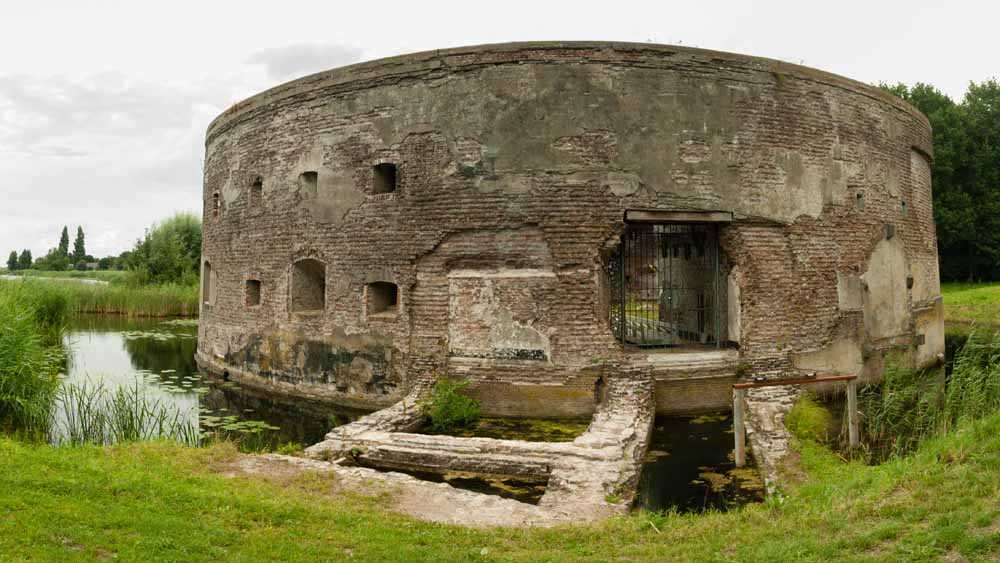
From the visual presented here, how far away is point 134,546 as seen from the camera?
4031 mm

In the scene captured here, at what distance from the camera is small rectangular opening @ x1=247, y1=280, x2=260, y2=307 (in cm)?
1284

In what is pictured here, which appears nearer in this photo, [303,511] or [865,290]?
[303,511]

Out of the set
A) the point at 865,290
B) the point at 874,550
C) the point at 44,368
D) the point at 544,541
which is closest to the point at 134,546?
the point at 544,541

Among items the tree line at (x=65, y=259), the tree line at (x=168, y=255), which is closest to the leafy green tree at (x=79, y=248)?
the tree line at (x=65, y=259)

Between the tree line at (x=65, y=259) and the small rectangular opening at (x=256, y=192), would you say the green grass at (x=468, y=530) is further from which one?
the tree line at (x=65, y=259)

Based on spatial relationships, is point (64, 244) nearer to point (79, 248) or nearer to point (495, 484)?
point (79, 248)

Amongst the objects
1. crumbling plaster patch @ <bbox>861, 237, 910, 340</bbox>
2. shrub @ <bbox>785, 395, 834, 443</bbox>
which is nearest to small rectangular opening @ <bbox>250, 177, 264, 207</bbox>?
shrub @ <bbox>785, 395, 834, 443</bbox>

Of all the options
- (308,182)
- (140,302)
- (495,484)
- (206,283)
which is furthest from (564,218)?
(140,302)

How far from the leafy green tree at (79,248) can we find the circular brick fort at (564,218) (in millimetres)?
80082

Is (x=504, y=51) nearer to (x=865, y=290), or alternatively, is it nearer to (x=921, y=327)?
(x=865, y=290)

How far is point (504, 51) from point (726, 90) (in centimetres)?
341

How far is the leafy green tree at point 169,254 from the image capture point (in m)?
31.3

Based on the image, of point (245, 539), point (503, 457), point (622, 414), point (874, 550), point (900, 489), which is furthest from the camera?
point (622, 414)

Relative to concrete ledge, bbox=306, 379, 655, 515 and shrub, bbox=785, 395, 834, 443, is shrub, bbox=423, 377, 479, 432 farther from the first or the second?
shrub, bbox=785, 395, 834, 443
